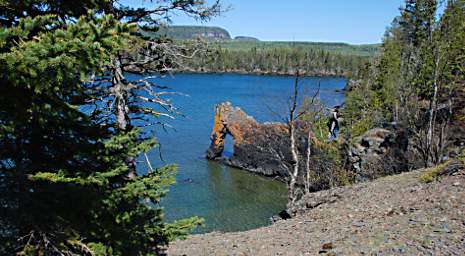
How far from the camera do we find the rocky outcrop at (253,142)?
34.0 m

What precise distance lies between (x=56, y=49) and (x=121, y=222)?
362 centimetres

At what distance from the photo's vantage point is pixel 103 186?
23.1ft

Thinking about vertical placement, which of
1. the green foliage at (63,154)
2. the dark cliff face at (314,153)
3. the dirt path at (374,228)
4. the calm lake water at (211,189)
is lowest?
the calm lake water at (211,189)

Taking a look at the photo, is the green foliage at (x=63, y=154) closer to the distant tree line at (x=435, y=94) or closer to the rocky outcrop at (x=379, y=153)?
the distant tree line at (x=435, y=94)

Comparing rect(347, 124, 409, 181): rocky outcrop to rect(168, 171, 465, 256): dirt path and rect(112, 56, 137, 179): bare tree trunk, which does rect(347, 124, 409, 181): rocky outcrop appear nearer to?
rect(168, 171, 465, 256): dirt path

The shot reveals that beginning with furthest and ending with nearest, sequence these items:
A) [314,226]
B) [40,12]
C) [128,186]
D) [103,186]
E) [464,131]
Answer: [464,131], [314,226], [128,186], [103,186], [40,12]

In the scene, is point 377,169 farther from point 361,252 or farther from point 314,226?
point 361,252

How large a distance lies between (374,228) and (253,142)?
86.4ft

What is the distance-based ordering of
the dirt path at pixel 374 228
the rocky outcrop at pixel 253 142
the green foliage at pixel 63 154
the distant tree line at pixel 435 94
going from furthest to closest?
the rocky outcrop at pixel 253 142
the distant tree line at pixel 435 94
the dirt path at pixel 374 228
the green foliage at pixel 63 154

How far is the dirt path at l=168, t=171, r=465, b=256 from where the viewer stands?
8.62 metres

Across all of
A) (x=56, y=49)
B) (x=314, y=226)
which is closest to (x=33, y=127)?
(x=56, y=49)

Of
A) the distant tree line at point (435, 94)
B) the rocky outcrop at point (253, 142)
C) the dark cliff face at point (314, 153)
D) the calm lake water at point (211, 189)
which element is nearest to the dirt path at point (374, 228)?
the calm lake water at point (211, 189)

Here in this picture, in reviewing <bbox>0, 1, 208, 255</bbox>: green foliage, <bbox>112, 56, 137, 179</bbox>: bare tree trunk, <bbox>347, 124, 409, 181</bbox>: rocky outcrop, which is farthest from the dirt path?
<bbox>347, 124, 409, 181</bbox>: rocky outcrop

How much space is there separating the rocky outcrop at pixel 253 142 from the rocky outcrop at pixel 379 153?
8086 mm
